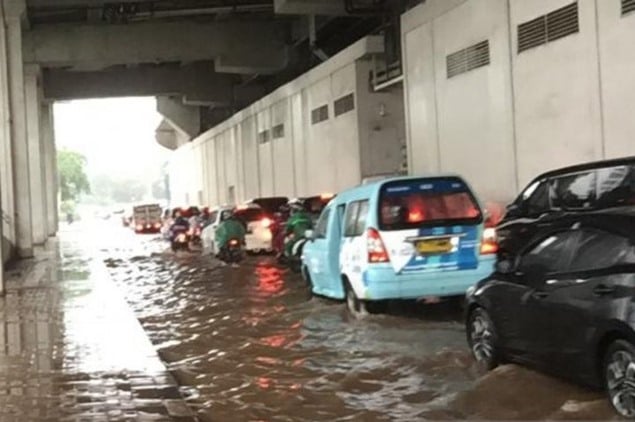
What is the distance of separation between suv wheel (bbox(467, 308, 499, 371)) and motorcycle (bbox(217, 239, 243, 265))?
15735 mm

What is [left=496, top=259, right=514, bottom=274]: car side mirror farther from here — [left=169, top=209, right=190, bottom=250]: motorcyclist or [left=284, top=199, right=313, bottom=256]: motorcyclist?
[left=169, top=209, right=190, bottom=250]: motorcyclist

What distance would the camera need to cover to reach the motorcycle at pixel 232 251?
24.5 metres

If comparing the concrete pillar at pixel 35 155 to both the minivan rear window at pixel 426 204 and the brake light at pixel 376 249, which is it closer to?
the minivan rear window at pixel 426 204

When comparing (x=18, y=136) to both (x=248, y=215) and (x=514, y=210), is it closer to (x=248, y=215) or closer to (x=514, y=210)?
(x=248, y=215)

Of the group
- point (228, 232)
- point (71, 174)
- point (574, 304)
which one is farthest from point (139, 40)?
point (71, 174)

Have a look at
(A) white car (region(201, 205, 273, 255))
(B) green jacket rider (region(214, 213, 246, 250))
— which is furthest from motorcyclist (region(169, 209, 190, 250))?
(B) green jacket rider (region(214, 213, 246, 250))

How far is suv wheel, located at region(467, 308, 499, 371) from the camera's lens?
866cm

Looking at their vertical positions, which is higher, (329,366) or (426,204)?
(426,204)

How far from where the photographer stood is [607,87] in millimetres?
14609

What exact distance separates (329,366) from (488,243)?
3337 millimetres

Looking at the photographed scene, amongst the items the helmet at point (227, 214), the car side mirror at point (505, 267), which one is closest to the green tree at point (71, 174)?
the helmet at point (227, 214)

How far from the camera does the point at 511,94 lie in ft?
58.5

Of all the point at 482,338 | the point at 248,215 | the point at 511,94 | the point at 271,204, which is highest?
the point at 511,94

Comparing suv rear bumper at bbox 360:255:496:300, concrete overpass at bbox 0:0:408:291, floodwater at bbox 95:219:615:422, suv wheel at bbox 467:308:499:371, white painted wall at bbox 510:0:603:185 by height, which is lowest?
floodwater at bbox 95:219:615:422
